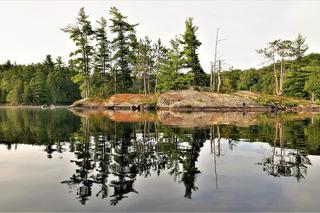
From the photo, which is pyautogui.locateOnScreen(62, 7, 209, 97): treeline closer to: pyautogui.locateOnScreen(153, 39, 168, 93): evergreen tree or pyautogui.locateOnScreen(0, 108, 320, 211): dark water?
pyautogui.locateOnScreen(153, 39, 168, 93): evergreen tree

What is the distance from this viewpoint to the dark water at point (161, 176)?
6.25 meters

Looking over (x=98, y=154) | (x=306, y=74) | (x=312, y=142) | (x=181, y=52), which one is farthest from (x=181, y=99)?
(x=98, y=154)

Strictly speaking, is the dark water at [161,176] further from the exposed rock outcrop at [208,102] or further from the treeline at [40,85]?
the treeline at [40,85]

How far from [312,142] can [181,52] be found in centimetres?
4622

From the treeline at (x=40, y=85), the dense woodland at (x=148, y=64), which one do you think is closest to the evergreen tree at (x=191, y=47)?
the dense woodland at (x=148, y=64)

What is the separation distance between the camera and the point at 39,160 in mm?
10703

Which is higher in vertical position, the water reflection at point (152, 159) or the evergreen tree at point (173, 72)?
the evergreen tree at point (173, 72)

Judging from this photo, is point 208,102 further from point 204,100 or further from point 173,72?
point 173,72

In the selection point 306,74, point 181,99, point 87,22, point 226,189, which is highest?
point 87,22

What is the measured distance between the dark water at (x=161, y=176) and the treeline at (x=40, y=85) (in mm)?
89770

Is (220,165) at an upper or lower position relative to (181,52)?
lower

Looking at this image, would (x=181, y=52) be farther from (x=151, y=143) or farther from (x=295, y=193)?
(x=295, y=193)

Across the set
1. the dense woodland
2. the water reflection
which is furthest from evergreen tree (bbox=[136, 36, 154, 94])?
the water reflection

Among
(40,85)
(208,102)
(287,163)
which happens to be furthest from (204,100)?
(40,85)
